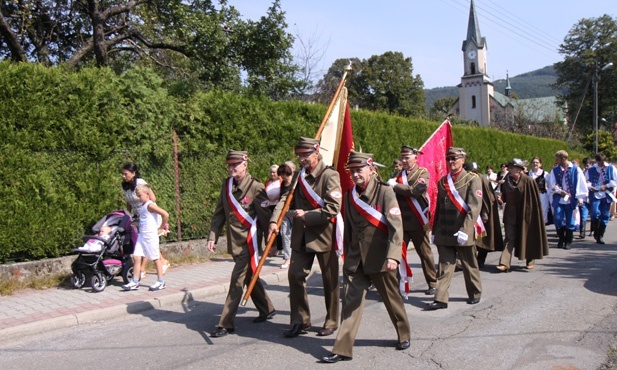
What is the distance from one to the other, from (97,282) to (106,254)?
429mm

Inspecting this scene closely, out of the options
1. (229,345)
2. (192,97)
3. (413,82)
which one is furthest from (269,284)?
(413,82)

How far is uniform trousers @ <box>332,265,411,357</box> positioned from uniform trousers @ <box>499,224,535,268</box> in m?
4.74

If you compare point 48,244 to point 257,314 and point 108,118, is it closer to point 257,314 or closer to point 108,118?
point 108,118

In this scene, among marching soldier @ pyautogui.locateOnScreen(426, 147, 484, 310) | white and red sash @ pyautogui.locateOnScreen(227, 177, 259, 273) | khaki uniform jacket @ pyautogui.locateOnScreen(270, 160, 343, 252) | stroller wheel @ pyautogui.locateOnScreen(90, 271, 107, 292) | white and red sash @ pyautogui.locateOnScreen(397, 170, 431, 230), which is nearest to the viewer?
khaki uniform jacket @ pyautogui.locateOnScreen(270, 160, 343, 252)

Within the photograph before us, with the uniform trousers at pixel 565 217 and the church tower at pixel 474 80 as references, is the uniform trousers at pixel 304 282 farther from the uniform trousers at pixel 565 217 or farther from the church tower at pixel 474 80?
the church tower at pixel 474 80

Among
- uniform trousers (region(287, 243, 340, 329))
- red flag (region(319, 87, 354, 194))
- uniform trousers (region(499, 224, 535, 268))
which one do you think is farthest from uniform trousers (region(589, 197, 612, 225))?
uniform trousers (region(287, 243, 340, 329))

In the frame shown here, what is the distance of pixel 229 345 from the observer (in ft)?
19.1

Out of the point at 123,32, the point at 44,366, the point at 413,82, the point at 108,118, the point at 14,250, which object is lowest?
the point at 44,366

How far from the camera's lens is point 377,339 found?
590 centimetres

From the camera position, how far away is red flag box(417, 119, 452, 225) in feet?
30.2

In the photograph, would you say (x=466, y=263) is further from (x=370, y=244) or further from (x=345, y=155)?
(x=370, y=244)

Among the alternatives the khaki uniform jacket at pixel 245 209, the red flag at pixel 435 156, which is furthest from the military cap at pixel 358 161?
the red flag at pixel 435 156

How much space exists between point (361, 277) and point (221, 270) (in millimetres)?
5011

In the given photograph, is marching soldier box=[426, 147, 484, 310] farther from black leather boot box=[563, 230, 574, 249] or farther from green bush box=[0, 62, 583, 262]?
black leather boot box=[563, 230, 574, 249]
